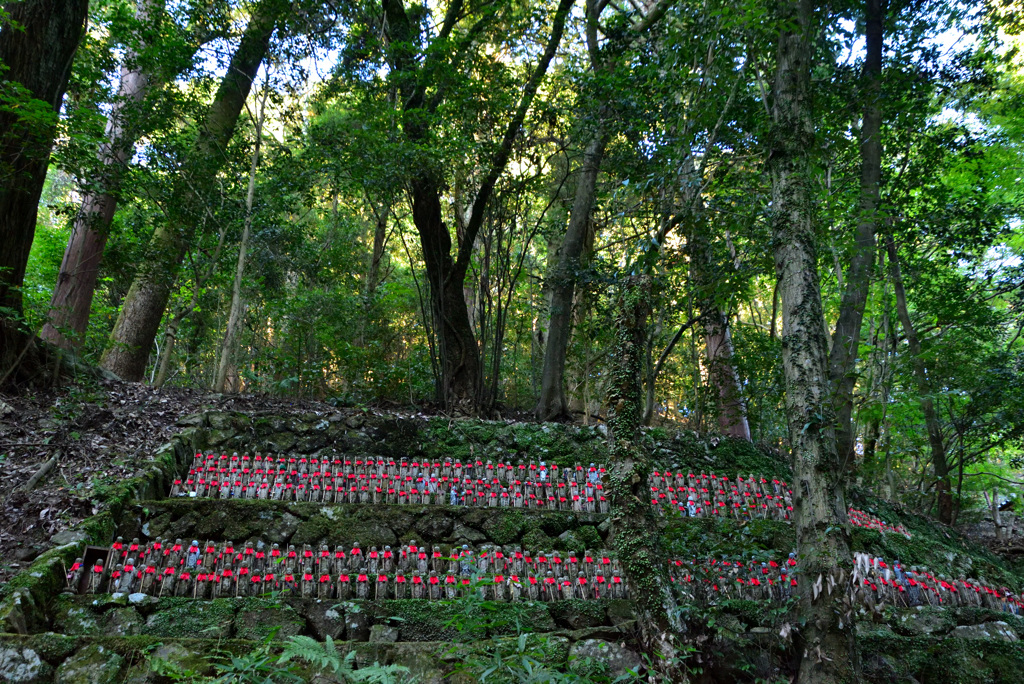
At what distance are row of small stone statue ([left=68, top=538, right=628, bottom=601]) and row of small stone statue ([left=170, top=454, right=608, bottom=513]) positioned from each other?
80 cm

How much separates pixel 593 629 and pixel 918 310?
24.7ft

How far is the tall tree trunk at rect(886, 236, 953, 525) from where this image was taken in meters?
8.19

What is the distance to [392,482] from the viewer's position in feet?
19.8

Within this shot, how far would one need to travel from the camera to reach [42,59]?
6.28 metres

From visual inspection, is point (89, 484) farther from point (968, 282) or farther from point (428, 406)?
point (968, 282)

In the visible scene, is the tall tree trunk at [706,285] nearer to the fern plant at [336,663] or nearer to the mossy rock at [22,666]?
the fern plant at [336,663]

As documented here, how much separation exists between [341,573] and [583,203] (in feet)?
22.4

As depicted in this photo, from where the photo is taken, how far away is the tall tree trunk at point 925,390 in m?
8.19

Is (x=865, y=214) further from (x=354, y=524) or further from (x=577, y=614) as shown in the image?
(x=354, y=524)

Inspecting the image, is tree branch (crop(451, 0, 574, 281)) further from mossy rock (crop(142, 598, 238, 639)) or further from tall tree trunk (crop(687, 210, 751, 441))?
mossy rock (crop(142, 598, 238, 639))

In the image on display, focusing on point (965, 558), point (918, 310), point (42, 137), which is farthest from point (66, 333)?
point (918, 310)

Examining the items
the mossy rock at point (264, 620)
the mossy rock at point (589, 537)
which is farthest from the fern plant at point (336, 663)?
the mossy rock at point (589, 537)

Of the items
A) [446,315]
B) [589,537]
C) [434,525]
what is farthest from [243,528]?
[446,315]

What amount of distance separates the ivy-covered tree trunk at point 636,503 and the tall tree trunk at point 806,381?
872mm
